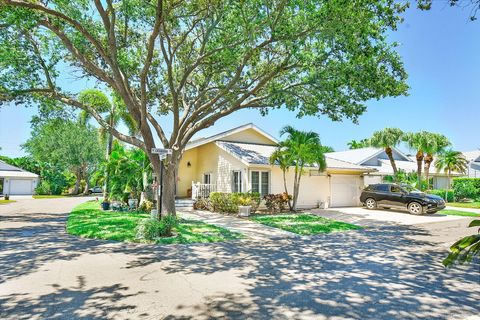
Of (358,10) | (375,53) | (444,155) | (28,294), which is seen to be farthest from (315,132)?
(444,155)

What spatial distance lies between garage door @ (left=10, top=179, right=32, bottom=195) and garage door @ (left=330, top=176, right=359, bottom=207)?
155 feet

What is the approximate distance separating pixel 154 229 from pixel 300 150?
415 inches

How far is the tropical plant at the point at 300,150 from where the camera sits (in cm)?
1819

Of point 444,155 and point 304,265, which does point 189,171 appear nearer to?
point 304,265

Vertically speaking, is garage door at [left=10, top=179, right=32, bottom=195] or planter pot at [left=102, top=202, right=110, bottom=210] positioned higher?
garage door at [left=10, top=179, right=32, bottom=195]

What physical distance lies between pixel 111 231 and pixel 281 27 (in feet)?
31.6

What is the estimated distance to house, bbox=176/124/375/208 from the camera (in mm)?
19859

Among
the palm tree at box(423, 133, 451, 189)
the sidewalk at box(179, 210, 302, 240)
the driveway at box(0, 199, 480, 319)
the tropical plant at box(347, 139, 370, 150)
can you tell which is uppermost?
the tropical plant at box(347, 139, 370, 150)

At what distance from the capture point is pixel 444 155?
3362cm

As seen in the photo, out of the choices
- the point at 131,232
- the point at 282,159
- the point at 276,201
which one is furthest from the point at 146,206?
the point at 282,159

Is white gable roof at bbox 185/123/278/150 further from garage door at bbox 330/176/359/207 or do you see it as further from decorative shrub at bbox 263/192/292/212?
decorative shrub at bbox 263/192/292/212

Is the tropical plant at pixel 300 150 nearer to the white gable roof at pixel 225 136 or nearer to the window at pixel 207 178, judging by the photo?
the white gable roof at pixel 225 136

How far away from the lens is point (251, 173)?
64.1ft

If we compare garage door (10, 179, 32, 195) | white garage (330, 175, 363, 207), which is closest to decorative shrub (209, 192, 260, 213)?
white garage (330, 175, 363, 207)
